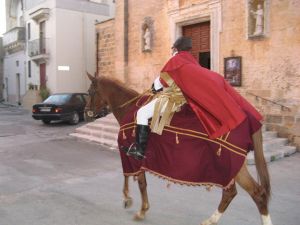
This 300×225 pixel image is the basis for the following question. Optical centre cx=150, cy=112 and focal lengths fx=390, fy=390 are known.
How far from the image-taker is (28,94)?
26.4 m

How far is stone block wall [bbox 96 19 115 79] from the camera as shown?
664 inches

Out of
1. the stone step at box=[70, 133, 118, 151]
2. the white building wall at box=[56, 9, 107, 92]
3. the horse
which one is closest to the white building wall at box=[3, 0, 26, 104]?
the white building wall at box=[56, 9, 107, 92]

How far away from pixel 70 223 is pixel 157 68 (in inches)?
390

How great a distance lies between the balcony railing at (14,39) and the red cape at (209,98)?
90.2 ft

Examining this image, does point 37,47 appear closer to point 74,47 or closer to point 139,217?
point 74,47

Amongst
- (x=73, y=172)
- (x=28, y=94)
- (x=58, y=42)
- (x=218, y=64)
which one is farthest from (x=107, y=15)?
(x=73, y=172)

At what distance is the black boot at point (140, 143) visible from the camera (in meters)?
4.60

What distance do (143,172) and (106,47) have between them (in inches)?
511

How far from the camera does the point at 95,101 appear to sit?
563cm

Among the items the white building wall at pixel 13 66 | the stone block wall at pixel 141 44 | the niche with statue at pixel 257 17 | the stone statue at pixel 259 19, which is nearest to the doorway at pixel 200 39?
the stone block wall at pixel 141 44

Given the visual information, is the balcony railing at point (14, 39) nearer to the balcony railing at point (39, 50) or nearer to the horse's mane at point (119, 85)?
the balcony railing at point (39, 50)

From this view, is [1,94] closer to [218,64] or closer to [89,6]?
[89,6]

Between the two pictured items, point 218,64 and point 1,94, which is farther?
point 1,94

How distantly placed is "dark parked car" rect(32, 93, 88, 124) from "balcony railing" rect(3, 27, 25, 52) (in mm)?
14039
